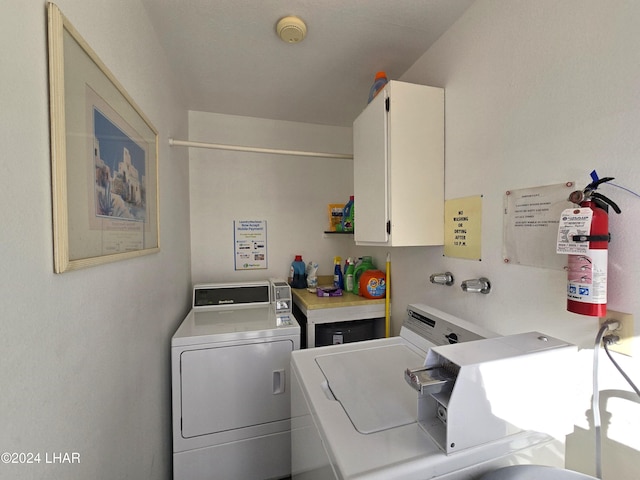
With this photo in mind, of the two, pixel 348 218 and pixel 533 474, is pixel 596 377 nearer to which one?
pixel 533 474

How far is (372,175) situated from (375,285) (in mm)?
908

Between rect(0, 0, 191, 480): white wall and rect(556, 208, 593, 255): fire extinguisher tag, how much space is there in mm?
1402

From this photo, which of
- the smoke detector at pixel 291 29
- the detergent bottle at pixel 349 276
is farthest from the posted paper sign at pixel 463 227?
the smoke detector at pixel 291 29

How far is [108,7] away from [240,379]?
5.80ft

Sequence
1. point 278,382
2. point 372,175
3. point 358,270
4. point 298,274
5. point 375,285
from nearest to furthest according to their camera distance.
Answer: point 372,175
point 278,382
point 375,285
point 358,270
point 298,274

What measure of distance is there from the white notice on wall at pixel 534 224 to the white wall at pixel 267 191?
Answer: 69.0 inches

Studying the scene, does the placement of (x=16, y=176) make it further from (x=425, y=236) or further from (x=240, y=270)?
(x=240, y=270)

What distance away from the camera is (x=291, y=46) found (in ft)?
4.91

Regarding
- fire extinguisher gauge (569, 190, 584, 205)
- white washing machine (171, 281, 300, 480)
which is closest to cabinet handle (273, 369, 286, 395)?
white washing machine (171, 281, 300, 480)

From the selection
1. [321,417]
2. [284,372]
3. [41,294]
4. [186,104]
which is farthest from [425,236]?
[186,104]

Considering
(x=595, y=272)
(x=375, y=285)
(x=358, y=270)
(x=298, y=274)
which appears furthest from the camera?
(x=298, y=274)

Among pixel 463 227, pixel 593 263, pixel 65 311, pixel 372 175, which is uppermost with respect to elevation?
pixel 372 175

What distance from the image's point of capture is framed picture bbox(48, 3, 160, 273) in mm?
628

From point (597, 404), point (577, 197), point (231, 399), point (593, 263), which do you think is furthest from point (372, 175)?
point (231, 399)
